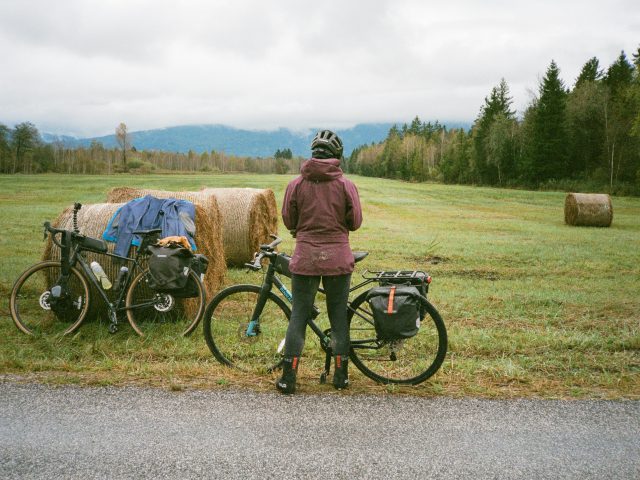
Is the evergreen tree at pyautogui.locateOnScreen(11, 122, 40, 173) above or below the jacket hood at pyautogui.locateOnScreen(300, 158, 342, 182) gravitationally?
above

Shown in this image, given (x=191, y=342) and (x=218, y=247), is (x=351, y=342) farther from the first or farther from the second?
(x=218, y=247)

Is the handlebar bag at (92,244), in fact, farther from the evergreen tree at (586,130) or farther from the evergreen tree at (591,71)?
the evergreen tree at (591,71)

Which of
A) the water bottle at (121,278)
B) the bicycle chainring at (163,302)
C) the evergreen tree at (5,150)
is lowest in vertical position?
the bicycle chainring at (163,302)

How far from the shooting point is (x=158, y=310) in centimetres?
707

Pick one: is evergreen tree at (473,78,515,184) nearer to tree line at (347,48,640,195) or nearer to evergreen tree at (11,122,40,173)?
tree line at (347,48,640,195)

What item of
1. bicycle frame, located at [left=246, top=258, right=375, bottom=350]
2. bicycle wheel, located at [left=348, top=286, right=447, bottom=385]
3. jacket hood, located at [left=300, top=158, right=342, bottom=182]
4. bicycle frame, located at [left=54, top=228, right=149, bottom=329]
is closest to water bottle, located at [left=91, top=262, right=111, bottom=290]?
bicycle frame, located at [left=54, top=228, right=149, bottom=329]

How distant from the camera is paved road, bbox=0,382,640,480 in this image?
374 centimetres

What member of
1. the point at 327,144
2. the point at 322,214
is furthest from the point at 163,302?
the point at 327,144

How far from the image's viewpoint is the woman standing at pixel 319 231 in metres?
4.98

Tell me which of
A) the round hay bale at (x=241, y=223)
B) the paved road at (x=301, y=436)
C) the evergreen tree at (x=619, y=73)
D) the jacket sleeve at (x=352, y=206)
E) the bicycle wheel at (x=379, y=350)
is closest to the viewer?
the paved road at (x=301, y=436)

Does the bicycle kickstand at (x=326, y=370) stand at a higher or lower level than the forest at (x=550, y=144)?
lower

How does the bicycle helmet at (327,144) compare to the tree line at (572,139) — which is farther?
the tree line at (572,139)

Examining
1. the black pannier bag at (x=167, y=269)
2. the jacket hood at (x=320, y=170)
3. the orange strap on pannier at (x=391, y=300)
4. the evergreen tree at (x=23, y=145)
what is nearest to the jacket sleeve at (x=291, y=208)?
the jacket hood at (x=320, y=170)

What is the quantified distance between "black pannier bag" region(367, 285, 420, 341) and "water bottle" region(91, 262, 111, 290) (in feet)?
12.6
